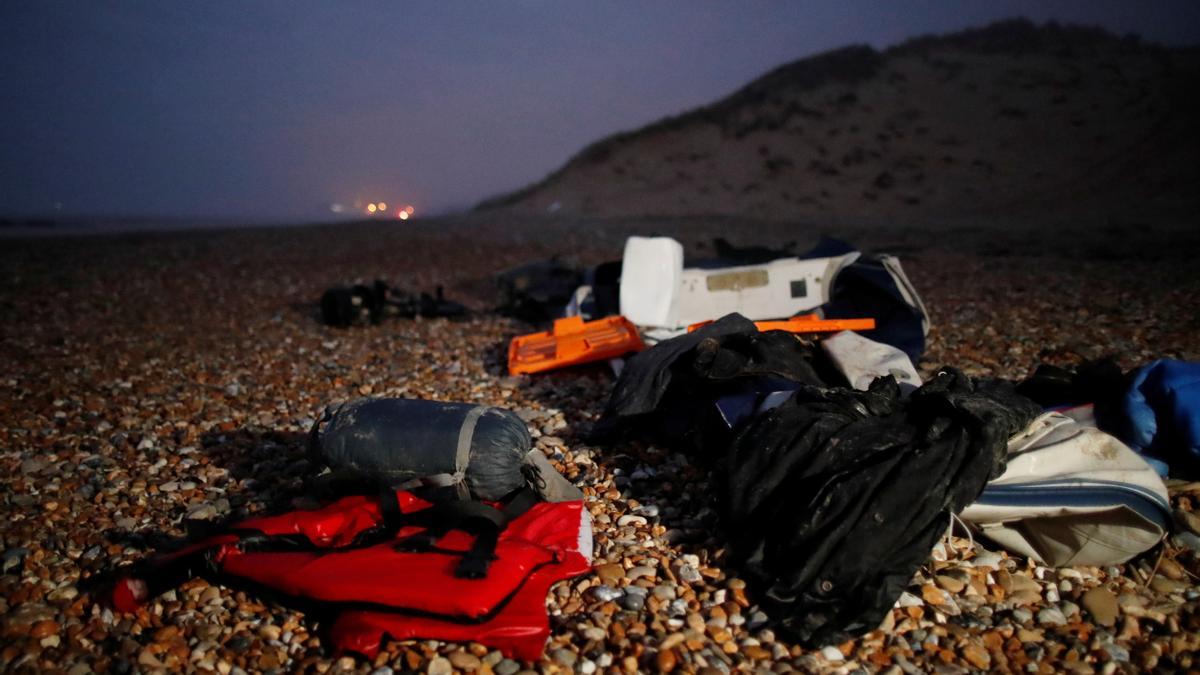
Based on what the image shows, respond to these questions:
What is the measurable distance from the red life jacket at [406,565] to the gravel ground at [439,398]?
0.09 meters

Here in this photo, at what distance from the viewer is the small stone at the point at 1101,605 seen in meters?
2.81

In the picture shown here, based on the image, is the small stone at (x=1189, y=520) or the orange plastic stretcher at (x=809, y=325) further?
the orange plastic stretcher at (x=809, y=325)

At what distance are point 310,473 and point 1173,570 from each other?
3.81 metres

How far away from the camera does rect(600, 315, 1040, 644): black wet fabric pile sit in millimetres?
2749

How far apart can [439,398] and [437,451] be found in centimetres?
223

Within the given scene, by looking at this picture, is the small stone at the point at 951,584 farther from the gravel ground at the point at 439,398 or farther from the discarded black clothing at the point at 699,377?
the discarded black clothing at the point at 699,377

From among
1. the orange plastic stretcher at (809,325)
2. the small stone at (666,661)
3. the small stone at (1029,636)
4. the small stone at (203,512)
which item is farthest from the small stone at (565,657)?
the orange plastic stretcher at (809,325)

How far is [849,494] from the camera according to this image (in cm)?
287

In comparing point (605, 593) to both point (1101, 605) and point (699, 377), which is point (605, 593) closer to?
point (699, 377)

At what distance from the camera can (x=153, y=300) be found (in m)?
9.67

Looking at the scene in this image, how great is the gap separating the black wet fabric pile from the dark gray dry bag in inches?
36.1

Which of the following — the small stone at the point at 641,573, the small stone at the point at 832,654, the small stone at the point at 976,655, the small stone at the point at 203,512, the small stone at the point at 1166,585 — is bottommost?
the small stone at the point at 976,655

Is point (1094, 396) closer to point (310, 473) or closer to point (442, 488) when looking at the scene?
point (442, 488)

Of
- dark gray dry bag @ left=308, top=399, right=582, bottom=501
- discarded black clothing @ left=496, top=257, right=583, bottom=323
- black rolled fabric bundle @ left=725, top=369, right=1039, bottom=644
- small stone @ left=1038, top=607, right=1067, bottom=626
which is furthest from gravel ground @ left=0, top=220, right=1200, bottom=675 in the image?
dark gray dry bag @ left=308, top=399, right=582, bottom=501
